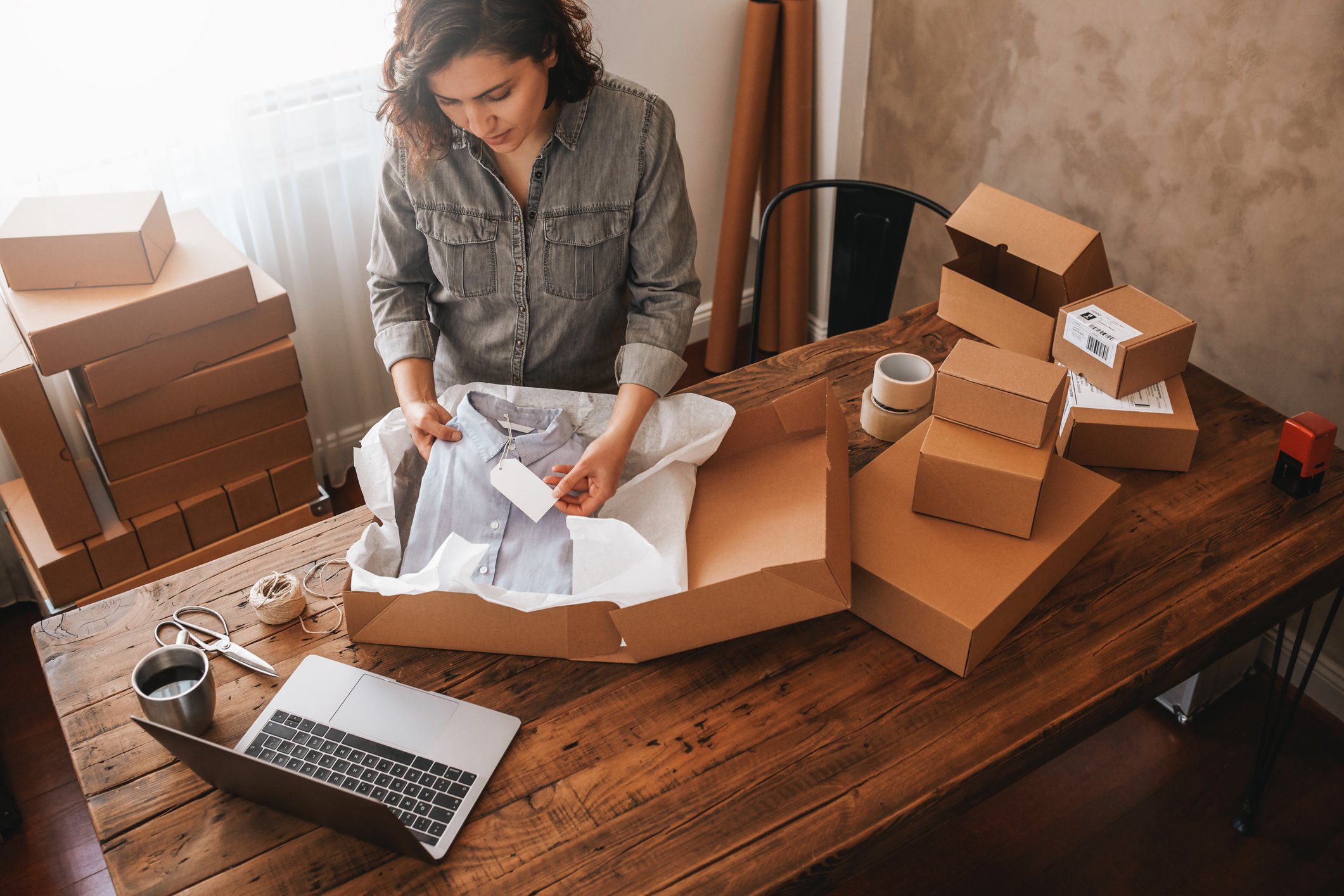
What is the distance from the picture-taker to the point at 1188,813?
194cm

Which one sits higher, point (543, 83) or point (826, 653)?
point (543, 83)

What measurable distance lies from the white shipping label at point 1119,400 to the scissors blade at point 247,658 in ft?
3.82

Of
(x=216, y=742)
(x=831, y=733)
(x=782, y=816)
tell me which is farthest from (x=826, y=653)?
(x=216, y=742)

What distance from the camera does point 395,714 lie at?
118 centimetres

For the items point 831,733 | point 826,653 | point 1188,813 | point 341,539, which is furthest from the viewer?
point 1188,813

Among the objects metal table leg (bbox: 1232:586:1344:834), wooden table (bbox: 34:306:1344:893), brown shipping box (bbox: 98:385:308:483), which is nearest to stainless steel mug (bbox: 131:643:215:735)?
wooden table (bbox: 34:306:1344:893)

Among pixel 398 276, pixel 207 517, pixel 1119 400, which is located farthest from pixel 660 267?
pixel 207 517

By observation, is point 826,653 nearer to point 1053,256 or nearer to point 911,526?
point 911,526

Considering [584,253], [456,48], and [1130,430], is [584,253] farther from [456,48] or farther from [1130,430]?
[1130,430]

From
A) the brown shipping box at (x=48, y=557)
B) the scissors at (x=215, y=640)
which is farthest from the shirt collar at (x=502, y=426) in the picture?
the brown shipping box at (x=48, y=557)

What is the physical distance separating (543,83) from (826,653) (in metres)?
0.90

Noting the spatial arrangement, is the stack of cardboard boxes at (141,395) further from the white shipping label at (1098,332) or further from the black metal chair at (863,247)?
the white shipping label at (1098,332)

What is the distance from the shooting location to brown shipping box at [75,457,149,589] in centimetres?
216

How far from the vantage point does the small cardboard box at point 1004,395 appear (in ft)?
4.27
